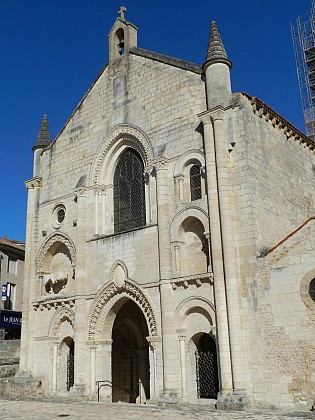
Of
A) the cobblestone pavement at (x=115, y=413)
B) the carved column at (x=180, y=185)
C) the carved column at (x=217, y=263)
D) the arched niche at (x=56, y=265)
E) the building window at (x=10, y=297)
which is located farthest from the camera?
the building window at (x=10, y=297)

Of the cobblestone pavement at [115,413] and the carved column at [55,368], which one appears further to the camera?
the carved column at [55,368]

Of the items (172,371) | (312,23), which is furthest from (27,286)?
(312,23)

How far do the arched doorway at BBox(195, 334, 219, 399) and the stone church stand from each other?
37 millimetres

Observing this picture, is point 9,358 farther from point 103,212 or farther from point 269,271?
point 269,271

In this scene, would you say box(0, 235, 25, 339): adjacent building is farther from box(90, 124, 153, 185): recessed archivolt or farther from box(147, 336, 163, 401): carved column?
box(147, 336, 163, 401): carved column

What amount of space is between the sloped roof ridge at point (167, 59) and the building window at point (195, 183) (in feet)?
12.5

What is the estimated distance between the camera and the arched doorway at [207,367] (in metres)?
16.2

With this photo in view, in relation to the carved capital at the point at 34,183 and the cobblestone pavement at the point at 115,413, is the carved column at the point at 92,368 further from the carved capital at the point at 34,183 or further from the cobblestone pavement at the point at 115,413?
the carved capital at the point at 34,183

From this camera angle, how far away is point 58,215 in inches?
897

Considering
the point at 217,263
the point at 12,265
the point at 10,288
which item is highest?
the point at 12,265

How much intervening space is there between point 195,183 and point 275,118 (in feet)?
13.2

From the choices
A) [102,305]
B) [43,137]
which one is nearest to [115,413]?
[102,305]

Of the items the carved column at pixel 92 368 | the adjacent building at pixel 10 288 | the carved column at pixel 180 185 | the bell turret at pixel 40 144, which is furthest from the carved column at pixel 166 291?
the adjacent building at pixel 10 288

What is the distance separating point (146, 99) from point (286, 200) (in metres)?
7.13
